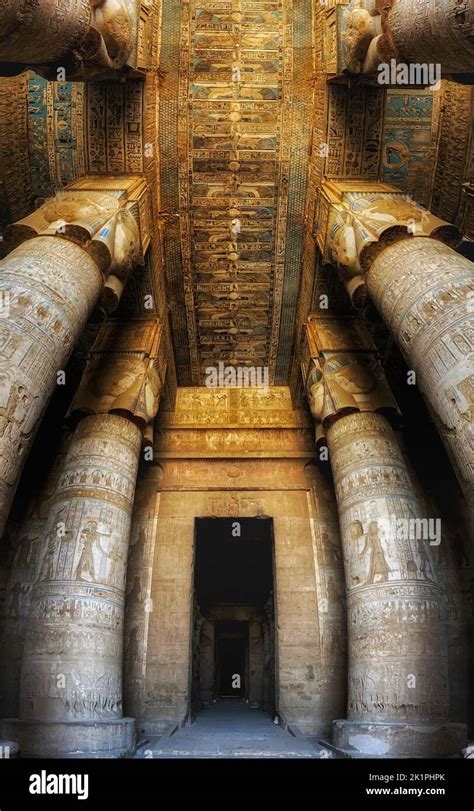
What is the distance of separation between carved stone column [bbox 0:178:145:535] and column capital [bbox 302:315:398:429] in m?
2.92

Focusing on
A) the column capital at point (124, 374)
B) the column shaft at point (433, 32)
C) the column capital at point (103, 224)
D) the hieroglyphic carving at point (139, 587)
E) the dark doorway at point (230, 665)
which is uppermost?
the column shaft at point (433, 32)

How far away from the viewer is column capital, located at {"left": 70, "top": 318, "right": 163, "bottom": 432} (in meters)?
7.93

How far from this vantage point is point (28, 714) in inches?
231

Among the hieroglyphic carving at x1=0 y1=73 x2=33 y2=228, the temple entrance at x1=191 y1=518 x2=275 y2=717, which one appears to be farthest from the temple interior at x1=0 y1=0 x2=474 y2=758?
the temple entrance at x1=191 y1=518 x2=275 y2=717

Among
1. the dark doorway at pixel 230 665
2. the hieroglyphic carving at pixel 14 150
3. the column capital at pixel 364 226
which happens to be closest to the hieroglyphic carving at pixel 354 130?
the column capital at pixel 364 226

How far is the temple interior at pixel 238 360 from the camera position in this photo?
5.85 m

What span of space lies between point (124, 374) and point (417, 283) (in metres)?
→ 4.20

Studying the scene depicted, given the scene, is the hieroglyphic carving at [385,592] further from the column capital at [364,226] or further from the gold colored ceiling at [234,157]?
the gold colored ceiling at [234,157]

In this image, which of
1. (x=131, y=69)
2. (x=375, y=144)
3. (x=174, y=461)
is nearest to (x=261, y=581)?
(x=174, y=461)

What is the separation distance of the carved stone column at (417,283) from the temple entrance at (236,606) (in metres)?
6.26

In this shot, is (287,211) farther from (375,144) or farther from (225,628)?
(225,628)

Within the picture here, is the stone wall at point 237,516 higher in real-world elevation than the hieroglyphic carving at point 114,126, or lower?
lower

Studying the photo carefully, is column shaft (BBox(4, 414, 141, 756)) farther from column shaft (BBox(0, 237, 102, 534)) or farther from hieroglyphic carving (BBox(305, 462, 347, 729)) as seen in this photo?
hieroglyphic carving (BBox(305, 462, 347, 729))

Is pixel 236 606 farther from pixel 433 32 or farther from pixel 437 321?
pixel 433 32
